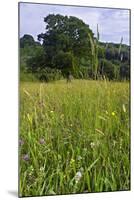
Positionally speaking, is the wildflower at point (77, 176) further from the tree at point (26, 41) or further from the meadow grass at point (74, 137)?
the tree at point (26, 41)

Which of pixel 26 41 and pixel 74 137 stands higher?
pixel 26 41

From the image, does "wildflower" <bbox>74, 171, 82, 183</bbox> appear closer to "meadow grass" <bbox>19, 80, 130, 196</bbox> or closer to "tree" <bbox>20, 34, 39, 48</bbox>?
"meadow grass" <bbox>19, 80, 130, 196</bbox>

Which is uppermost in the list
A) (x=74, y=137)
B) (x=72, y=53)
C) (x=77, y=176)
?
(x=72, y=53)

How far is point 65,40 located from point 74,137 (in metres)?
0.50

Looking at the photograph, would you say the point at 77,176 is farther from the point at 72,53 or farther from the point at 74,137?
the point at 72,53

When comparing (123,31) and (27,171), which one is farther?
(123,31)

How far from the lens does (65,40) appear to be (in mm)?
2447

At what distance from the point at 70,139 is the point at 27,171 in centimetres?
28

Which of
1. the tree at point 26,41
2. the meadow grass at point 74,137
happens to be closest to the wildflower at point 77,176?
the meadow grass at point 74,137

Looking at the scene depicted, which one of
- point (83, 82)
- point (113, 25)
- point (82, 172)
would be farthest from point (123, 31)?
point (82, 172)

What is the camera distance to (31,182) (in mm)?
2359

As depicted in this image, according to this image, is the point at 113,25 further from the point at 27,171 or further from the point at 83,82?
the point at 27,171

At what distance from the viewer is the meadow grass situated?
2375mm

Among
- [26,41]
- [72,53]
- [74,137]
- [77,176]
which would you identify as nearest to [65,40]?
[72,53]
